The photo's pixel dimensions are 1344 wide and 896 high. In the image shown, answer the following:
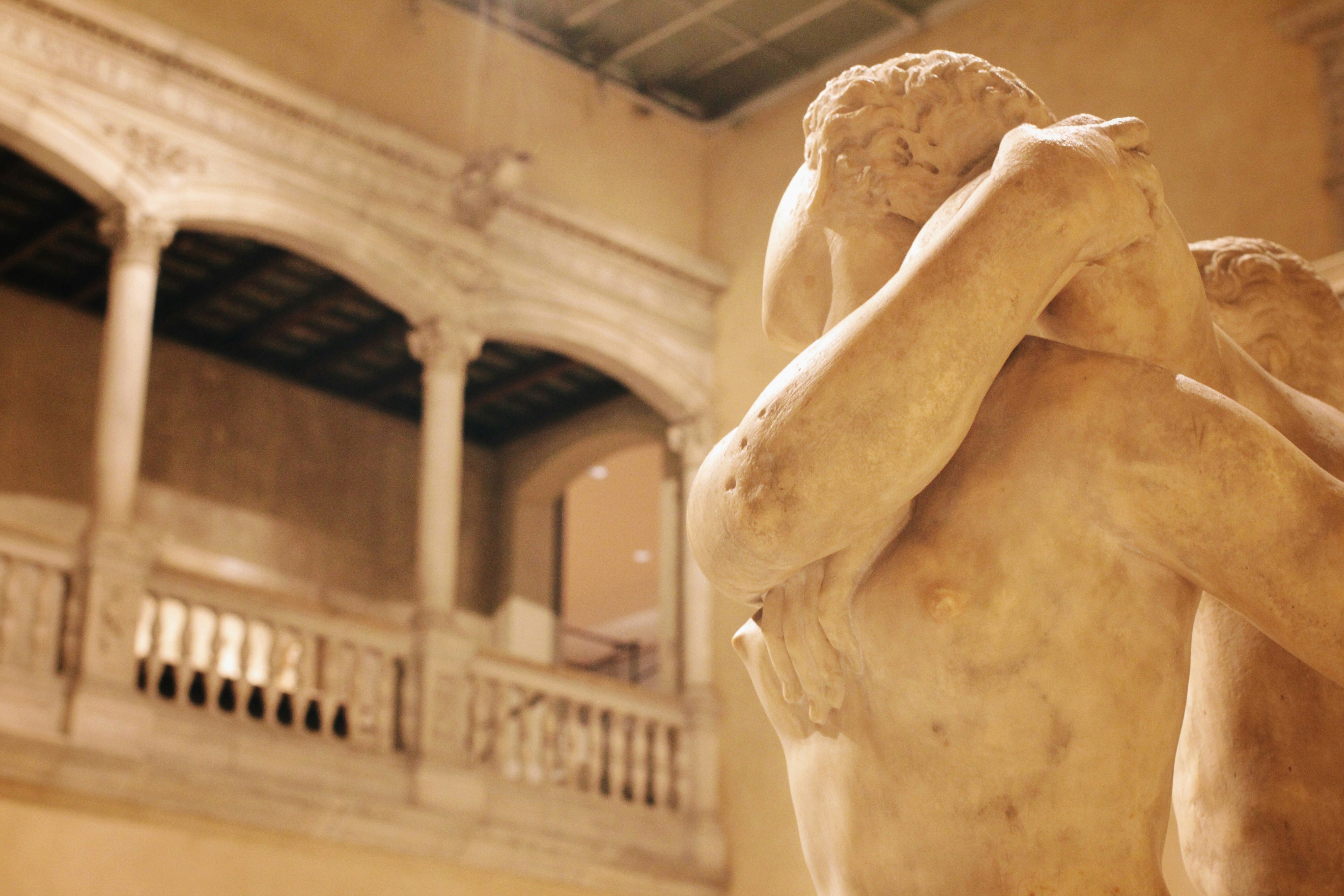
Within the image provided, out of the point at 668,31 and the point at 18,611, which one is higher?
the point at 668,31

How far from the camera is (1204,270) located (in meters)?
1.96

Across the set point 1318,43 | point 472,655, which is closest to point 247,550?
point 472,655

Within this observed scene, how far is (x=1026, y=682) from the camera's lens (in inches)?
59.2

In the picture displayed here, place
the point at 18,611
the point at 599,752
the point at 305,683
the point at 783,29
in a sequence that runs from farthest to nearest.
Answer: the point at 783,29 < the point at 599,752 < the point at 305,683 < the point at 18,611

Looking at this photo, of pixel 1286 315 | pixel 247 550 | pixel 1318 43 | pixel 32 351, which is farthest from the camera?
pixel 247 550

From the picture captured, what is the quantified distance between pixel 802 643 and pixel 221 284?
1155 cm

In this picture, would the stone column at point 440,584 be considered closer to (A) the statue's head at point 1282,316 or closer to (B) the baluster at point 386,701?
(B) the baluster at point 386,701

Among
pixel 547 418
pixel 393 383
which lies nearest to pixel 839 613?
pixel 393 383

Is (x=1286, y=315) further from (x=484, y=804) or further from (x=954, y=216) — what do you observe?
(x=484, y=804)

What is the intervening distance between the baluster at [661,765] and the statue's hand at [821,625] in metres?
10.1

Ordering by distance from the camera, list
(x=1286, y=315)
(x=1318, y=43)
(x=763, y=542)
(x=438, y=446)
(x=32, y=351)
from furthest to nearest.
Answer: (x=32, y=351), (x=438, y=446), (x=1318, y=43), (x=1286, y=315), (x=763, y=542)

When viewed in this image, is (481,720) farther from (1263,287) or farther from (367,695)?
(1263,287)

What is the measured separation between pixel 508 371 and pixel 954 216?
12.7 meters

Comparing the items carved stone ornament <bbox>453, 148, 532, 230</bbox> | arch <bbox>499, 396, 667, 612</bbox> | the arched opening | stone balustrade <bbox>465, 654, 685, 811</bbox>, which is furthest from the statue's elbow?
arch <bbox>499, 396, 667, 612</bbox>
